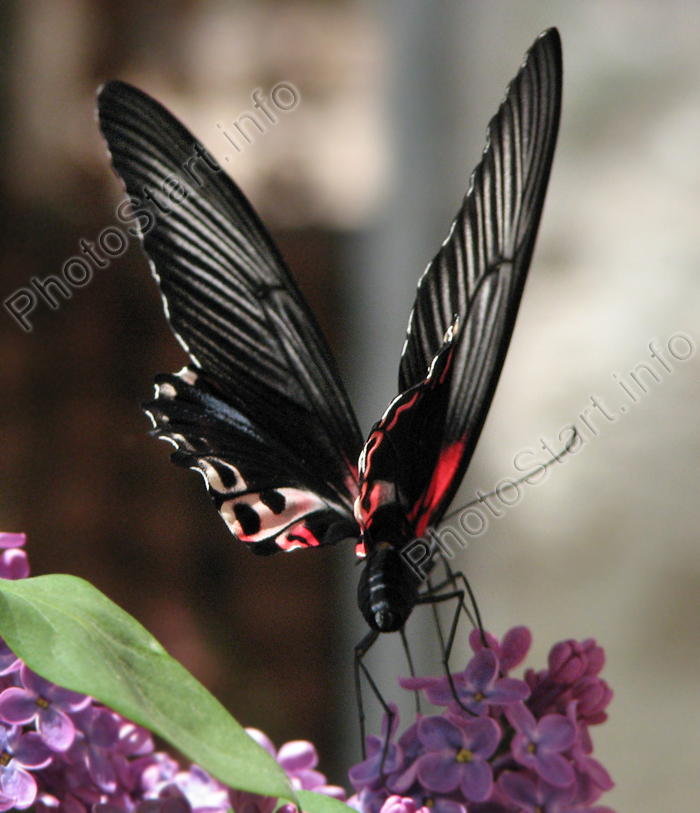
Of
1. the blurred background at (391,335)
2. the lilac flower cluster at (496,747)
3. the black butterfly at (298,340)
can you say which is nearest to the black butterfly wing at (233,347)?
the black butterfly at (298,340)

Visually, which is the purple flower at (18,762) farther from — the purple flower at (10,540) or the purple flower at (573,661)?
the purple flower at (573,661)

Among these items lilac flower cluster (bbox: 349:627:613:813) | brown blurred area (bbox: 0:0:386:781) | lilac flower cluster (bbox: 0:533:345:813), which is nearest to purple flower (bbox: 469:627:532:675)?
lilac flower cluster (bbox: 349:627:613:813)

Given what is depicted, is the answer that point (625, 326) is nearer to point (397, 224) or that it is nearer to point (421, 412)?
point (397, 224)

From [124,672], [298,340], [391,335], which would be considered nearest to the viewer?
[124,672]

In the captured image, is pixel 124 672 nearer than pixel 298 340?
Yes

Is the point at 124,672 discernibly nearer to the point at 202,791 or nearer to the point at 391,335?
the point at 202,791

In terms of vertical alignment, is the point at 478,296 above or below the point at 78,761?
above

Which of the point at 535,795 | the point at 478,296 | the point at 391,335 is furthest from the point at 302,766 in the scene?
the point at 391,335
